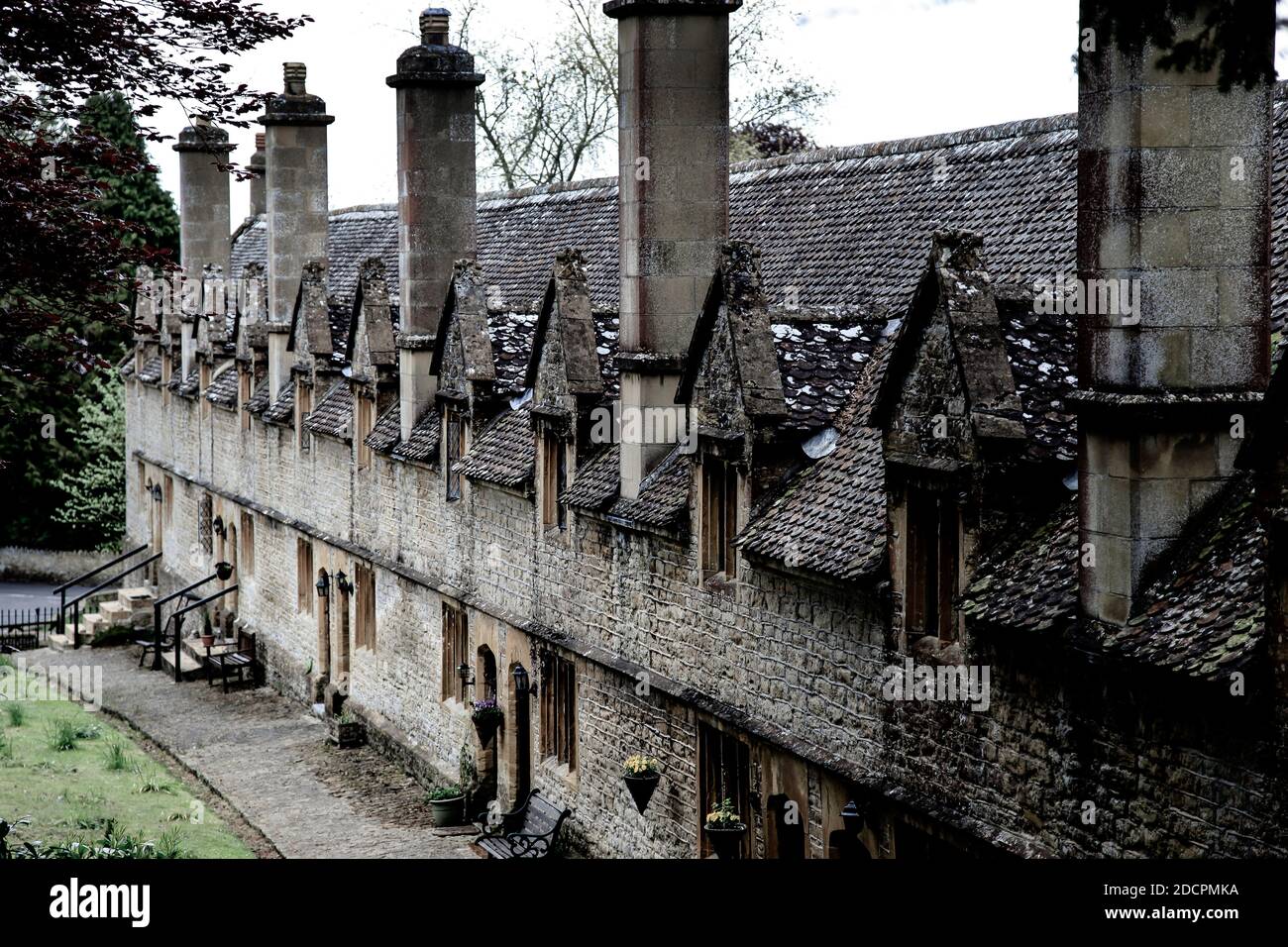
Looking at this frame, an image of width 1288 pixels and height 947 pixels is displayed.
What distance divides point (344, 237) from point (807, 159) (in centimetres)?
1690

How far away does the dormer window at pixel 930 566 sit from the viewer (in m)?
10.8

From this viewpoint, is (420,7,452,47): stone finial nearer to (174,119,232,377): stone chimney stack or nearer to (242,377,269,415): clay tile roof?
(242,377,269,415): clay tile roof

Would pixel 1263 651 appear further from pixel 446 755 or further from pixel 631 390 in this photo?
pixel 446 755

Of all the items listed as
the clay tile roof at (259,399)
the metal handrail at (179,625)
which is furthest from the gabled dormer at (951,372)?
the metal handrail at (179,625)

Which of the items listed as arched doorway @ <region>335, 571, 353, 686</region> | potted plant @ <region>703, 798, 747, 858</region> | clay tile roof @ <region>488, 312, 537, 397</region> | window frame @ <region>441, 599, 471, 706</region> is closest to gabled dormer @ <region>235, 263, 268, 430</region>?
arched doorway @ <region>335, 571, 353, 686</region>

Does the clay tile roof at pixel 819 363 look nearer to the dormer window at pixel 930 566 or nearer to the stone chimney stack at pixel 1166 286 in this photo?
the dormer window at pixel 930 566

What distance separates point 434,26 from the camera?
22.2 meters

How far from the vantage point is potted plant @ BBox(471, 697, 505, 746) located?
18.9m

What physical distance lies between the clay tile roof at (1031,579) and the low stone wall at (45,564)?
130 ft

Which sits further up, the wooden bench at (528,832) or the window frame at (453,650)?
the window frame at (453,650)

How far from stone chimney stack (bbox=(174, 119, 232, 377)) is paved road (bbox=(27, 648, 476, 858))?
847 centimetres

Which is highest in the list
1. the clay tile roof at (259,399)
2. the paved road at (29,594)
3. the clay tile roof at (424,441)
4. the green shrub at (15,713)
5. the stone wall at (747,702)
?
the clay tile roof at (259,399)
